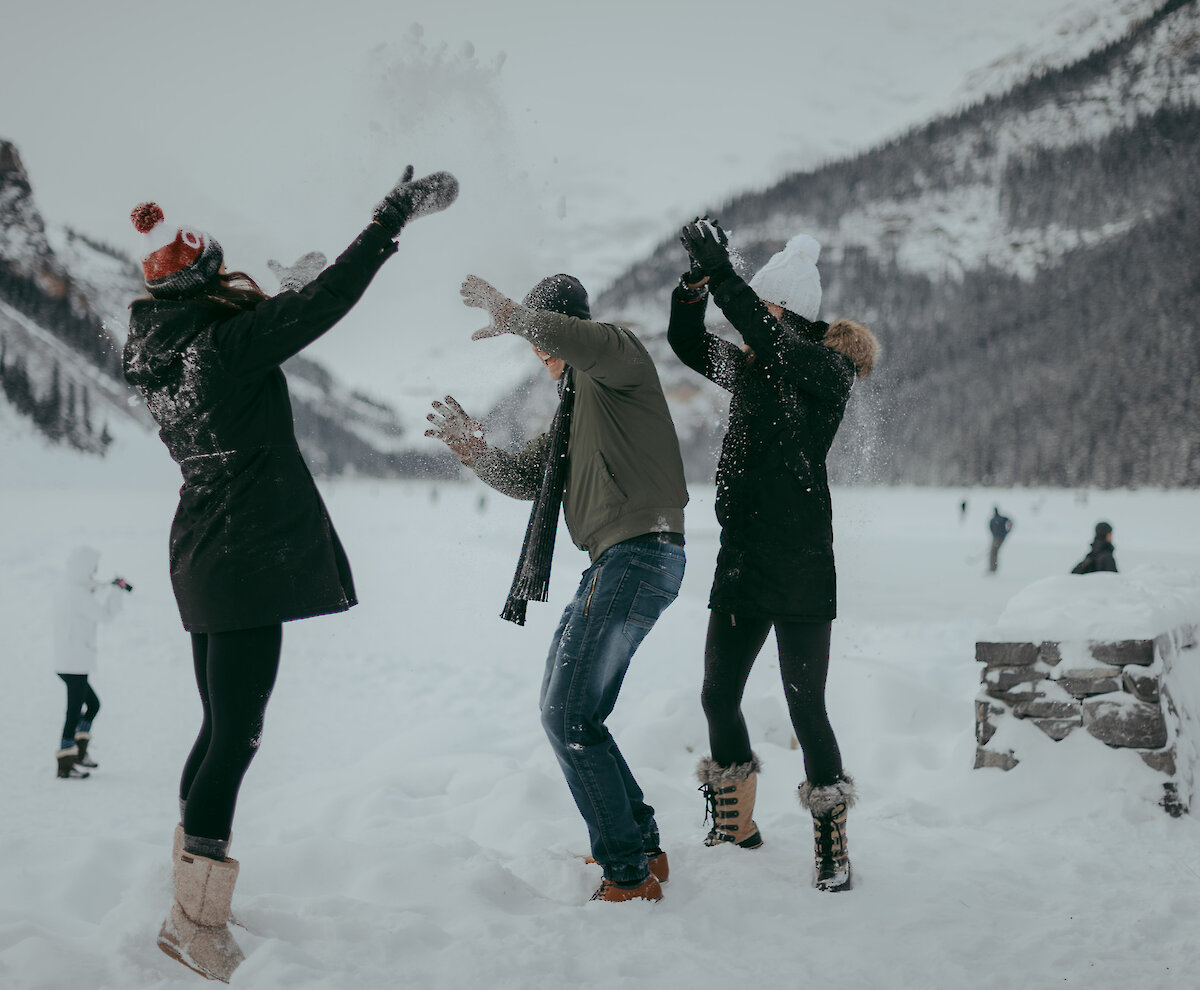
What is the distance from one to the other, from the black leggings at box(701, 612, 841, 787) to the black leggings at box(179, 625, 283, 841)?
1.11 metres

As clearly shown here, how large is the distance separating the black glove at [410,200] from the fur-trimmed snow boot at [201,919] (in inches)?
51.3

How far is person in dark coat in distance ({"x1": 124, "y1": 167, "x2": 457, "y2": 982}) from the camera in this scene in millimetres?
1491

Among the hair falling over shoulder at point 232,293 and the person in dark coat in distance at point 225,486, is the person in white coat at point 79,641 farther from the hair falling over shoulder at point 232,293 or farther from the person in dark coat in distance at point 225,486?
the hair falling over shoulder at point 232,293

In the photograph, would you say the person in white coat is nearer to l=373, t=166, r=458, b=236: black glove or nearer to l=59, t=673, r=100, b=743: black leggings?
l=59, t=673, r=100, b=743: black leggings

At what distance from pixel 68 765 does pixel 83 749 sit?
142mm

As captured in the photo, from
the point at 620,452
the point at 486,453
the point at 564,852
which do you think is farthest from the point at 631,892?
the point at 486,453

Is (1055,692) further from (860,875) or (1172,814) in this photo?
(860,875)

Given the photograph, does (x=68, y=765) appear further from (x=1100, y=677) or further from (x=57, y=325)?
(x=57, y=325)

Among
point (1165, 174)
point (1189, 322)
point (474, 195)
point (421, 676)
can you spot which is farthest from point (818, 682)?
point (1165, 174)

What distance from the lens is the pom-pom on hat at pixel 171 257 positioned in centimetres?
152

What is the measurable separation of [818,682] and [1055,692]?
1.58 meters

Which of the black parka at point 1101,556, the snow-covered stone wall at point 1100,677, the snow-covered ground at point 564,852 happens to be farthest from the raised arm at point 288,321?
the black parka at point 1101,556

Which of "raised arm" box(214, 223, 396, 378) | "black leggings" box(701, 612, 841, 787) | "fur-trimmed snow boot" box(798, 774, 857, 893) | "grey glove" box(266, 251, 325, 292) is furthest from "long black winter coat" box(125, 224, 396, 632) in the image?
"fur-trimmed snow boot" box(798, 774, 857, 893)

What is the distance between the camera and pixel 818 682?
2.04 metres
